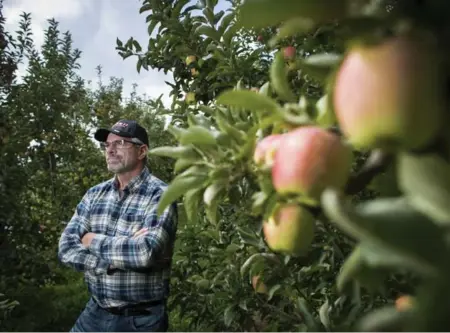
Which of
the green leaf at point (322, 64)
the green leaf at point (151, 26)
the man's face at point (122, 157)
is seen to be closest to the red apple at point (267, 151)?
the green leaf at point (322, 64)

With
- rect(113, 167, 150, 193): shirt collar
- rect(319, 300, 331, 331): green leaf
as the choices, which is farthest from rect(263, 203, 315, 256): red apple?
rect(113, 167, 150, 193): shirt collar

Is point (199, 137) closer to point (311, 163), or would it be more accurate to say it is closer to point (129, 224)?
point (311, 163)

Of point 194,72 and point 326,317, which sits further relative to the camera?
point 194,72

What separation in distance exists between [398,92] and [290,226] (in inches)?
13.2

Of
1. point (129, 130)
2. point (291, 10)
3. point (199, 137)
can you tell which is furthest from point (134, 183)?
point (291, 10)

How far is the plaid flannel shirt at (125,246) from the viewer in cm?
235

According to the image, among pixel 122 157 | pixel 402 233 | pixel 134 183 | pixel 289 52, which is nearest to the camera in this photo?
pixel 402 233

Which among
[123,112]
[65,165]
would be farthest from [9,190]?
[123,112]

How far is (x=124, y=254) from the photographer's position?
2344 millimetres

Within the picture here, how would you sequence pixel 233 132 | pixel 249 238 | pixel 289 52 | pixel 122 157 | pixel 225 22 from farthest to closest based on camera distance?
pixel 122 157
pixel 225 22
pixel 289 52
pixel 249 238
pixel 233 132

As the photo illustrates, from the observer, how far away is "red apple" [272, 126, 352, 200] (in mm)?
598

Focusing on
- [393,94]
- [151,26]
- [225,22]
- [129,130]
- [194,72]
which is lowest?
[393,94]

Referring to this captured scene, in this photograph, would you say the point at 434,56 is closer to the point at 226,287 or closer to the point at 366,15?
the point at 366,15

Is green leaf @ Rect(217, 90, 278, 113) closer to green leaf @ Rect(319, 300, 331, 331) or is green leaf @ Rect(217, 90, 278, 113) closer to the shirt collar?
green leaf @ Rect(319, 300, 331, 331)
